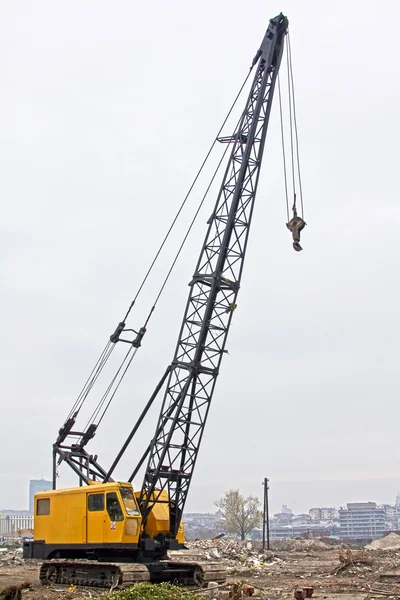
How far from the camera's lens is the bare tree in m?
81.6

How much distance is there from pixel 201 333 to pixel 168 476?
14.7 feet

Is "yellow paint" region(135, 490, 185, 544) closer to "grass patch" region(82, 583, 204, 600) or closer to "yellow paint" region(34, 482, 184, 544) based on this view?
"yellow paint" region(34, 482, 184, 544)

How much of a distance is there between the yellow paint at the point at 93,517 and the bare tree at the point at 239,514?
→ 6118 centimetres

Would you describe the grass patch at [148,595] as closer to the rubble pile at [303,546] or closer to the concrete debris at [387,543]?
the concrete debris at [387,543]

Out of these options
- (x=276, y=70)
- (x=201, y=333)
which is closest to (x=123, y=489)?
(x=201, y=333)

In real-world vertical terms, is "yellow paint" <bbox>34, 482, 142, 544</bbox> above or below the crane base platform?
above

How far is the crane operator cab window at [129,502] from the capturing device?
2042 cm

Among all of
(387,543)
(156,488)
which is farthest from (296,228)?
(387,543)

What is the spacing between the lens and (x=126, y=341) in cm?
2491

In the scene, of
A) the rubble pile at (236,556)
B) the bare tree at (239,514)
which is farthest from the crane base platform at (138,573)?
the bare tree at (239,514)

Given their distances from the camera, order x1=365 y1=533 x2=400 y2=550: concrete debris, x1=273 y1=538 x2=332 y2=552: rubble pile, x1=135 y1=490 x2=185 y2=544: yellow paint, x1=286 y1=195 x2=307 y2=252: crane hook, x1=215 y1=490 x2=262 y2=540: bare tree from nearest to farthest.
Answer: x1=135 y1=490 x2=185 y2=544: yellow paint → x1=286 y1=195 x2=307 y2=252: crane hook → x1=365 y1=533 x2=400 y2=550: concrete debris → x1=273 y1=538 x2=332 y2=552: rubble pile → x1=215 y1=490 x2=262 y2=540: bare tree

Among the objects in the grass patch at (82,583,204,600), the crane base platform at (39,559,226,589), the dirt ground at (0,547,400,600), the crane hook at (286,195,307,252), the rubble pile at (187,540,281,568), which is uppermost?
the crane hook at (286,195,307,252)

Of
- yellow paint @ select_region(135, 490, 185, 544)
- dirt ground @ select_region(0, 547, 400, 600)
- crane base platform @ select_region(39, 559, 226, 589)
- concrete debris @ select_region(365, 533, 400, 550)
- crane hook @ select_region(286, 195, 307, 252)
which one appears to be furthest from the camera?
concrete debris @ select_region(365, 533, 400, 550)

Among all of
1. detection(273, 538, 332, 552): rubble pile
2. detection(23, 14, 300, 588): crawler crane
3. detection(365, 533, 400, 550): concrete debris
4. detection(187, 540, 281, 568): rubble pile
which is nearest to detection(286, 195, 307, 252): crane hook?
detection(23, 14, 300, 588): crawler crane
